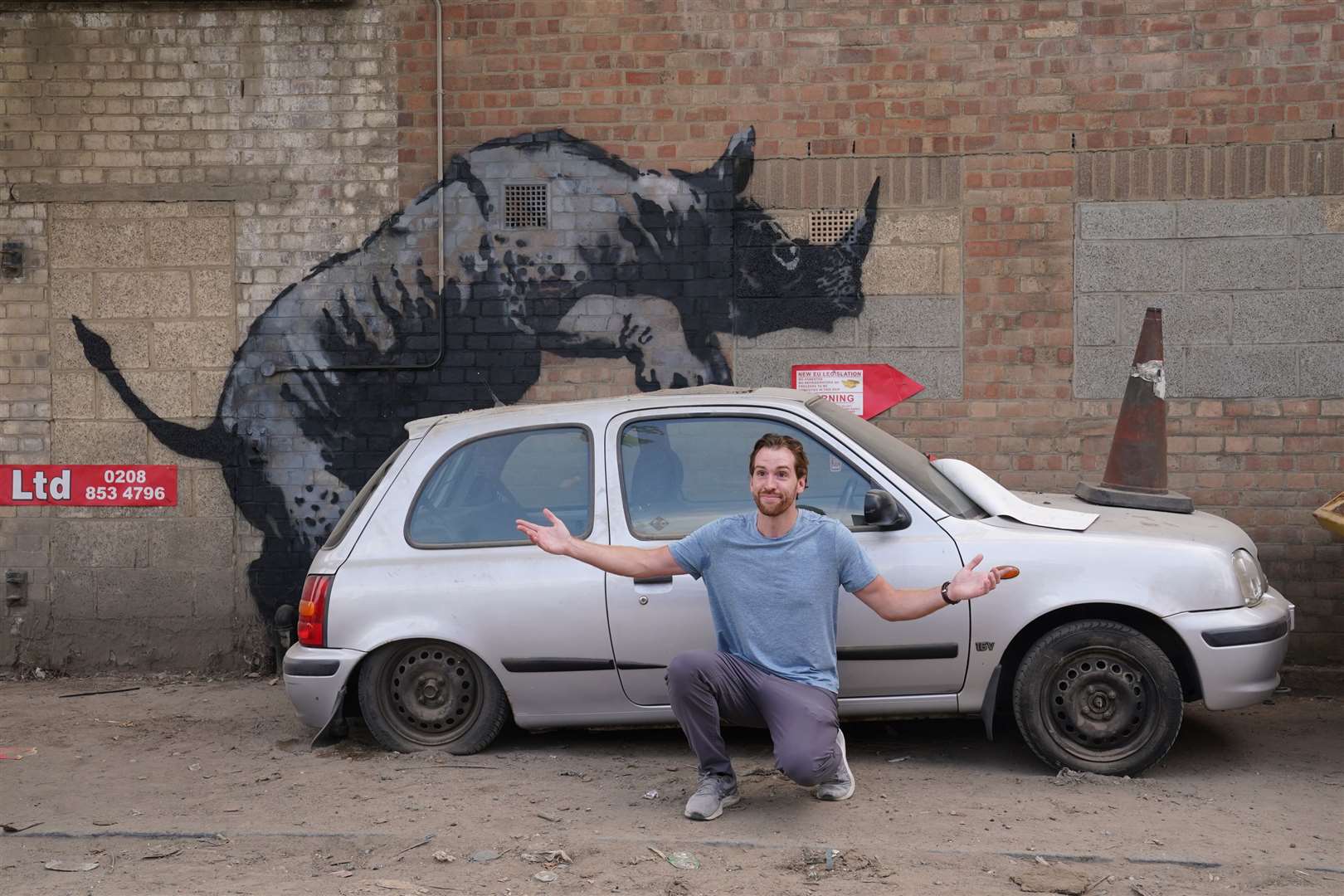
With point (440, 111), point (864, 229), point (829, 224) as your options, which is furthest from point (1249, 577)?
point (440, 111)

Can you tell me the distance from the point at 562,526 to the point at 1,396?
519 centimetres

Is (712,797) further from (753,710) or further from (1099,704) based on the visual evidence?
(1099,704)

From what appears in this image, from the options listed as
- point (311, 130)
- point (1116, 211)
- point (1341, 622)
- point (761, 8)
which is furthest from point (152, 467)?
point (1341, 622)

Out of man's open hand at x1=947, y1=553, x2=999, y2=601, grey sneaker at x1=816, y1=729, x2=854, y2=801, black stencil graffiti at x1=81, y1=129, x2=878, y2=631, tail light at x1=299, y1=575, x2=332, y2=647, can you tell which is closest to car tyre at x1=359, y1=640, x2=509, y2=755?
tail light at x1=299, y1=575, x2=332, y2=647

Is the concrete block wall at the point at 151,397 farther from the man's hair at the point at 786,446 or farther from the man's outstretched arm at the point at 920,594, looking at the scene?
the man's outstretched arm at the point at 920,594

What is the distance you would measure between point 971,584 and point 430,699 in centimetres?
251

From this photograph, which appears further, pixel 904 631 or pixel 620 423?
pixel 620 423

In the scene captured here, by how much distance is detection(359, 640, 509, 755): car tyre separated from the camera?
586cm

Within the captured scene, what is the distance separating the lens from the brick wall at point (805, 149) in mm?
7707

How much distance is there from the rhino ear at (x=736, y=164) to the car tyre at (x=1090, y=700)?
12.2 feet

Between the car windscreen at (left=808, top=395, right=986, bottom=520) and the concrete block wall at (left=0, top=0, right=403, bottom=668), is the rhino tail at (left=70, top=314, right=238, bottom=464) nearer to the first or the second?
the concrete block wall at (left=0, top=0, right=403, bottom=668)

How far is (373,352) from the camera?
27.2ft

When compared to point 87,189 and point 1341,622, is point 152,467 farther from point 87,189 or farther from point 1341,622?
point 1341,622

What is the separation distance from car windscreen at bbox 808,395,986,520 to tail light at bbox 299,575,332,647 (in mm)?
2260
